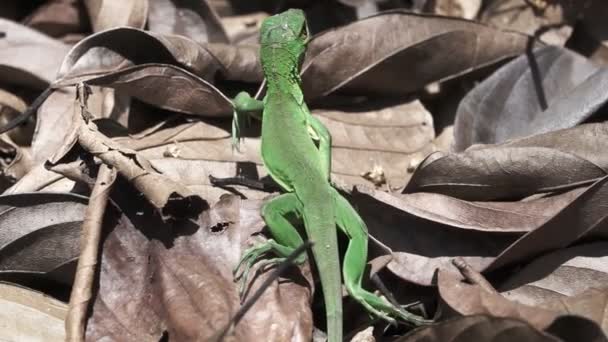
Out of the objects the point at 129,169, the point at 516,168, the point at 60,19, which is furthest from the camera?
the point at 60,19

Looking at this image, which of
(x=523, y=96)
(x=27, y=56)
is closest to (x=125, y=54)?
(x=27, y=56)

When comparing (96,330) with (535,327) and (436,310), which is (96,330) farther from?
(535,327)

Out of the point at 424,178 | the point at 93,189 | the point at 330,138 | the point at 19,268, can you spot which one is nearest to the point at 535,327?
the point at 424,178

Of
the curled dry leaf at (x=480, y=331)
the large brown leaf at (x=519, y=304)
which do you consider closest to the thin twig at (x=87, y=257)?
the curled dry leaf at (x=480, y=331)

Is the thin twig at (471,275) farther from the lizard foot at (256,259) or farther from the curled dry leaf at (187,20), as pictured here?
the curled dry leaf at (187,20)

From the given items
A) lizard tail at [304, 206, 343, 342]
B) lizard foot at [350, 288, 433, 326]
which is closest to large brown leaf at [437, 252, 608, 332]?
lizard foot at [350, 288, 433, 326]

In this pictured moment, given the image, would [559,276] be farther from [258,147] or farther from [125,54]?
[125,54]

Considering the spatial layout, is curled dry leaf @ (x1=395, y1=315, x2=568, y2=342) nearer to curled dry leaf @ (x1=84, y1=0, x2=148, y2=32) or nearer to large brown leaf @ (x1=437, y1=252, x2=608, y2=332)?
large brown leaf @ (x1=437, y1=252, x2=608, y2=332)
